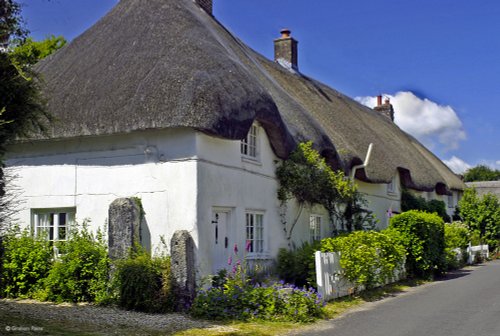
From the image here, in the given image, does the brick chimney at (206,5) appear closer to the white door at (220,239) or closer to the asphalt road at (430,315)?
the white door at (220,239)

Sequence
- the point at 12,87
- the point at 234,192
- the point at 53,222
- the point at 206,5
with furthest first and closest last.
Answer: the point at 206,5 < the point at 53,222 < the point at 234,192 < the point at 12,87

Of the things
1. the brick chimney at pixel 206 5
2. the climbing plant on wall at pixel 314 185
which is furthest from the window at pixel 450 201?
the brick chimney at pixel 206 5

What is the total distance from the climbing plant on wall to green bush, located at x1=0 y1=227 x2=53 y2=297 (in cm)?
569

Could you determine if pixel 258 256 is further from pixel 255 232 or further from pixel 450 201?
pixel 450 201

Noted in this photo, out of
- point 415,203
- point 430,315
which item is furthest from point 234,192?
point 415,203

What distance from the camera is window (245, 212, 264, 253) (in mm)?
13250

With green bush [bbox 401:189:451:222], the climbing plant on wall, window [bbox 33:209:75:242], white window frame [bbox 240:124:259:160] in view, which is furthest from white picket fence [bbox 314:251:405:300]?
green bush [bbox 401:189:451:222]

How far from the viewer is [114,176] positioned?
12.1 meters

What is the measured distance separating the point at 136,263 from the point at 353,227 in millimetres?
9224

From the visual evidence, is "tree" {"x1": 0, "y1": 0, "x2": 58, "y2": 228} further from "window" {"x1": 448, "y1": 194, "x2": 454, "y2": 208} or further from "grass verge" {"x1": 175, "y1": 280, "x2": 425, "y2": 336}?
"window" {"x1": 448, "y1": 194, "x2": 454, "y2": 208}

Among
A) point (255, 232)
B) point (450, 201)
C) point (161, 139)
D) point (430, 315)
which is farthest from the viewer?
point (450, 201)

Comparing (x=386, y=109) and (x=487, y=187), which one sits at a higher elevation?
(x=386, y=109)

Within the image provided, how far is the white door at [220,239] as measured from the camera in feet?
38.7

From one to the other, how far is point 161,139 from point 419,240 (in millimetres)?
8806
